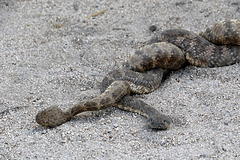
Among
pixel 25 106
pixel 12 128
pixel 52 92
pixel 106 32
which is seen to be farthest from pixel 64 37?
pixel 12 128

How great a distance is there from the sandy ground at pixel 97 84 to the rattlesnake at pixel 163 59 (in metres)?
0.13

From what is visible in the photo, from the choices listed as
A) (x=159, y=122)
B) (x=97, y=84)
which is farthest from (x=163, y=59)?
(x=159, y=122)

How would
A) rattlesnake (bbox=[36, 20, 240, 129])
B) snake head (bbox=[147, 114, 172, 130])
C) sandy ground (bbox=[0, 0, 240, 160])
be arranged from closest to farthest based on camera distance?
1. sandy ground (bbox=[0, 0, 240, 160])
2. snake head (bbox=[147, 114, 172, 130])
3. rattlesnake (bbox=[36, 20, 240, 129])

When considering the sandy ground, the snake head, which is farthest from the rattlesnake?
the snake head

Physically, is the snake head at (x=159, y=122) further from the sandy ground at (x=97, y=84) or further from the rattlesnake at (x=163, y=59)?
the rattlesnake at (x=163, y=59)

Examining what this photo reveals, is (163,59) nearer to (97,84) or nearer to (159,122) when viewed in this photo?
(97,84)

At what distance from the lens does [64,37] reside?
20.9 feet

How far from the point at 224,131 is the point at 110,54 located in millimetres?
2655

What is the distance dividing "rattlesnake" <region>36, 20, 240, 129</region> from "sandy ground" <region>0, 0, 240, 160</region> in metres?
0.13

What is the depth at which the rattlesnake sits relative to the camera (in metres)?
4.60

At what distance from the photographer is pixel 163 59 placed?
5.11 metres

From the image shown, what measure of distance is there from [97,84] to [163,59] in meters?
1.03

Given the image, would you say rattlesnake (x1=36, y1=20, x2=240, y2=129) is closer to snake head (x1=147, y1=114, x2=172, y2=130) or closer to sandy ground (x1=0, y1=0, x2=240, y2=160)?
sandy ground (x1=0, y1=0, x2=240, y2=160)

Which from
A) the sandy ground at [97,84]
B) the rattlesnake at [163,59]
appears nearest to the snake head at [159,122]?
the sandy ground at [97,84]
